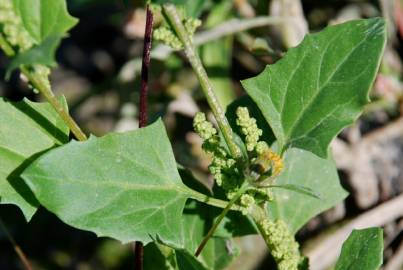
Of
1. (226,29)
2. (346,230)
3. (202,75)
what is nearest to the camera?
(202,75)

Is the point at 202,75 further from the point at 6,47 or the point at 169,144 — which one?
the point at 6,47

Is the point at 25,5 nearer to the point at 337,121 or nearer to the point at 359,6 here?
the point at 337,121

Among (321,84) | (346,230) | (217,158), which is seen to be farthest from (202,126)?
(346,230)

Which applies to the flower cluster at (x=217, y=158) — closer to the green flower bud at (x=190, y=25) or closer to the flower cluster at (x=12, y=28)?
the green flower bud at (x=190, y=25)

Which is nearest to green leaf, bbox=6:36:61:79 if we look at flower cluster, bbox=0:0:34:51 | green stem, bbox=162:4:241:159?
flower cluster, bbox=0:0:34:51

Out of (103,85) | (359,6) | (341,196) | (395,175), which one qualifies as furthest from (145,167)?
(359,6)

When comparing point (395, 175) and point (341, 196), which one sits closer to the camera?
point (341, 196)

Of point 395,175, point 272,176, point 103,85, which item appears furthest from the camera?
point 103,85
